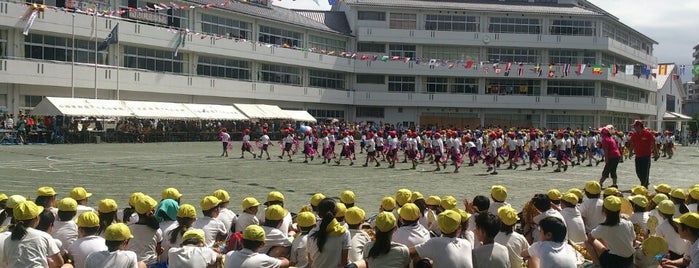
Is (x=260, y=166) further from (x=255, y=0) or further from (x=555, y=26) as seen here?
(x=555, y=26)

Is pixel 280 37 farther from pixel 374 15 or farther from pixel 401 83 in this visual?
pixel 401 83

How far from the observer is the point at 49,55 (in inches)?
1598

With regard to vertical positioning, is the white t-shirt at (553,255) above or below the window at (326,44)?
below

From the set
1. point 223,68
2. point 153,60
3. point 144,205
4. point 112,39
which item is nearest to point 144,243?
point 144,205

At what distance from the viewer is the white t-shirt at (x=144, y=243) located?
7492 millimetres

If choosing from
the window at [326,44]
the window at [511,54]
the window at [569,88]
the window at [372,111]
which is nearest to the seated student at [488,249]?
the window at [326,44]

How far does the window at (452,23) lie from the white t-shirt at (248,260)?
188ft

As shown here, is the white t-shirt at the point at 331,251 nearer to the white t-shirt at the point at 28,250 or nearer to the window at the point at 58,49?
the white t-shirt at the point at 28,250

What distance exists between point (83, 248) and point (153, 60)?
41.8 metres

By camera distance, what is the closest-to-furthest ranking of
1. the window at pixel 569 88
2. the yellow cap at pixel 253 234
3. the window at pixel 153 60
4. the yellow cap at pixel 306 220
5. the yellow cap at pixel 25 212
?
the yellow cap at pixel 253 234, the yellow cap at pixel 25 212, the yellow cap at pixel 306 220, the window at pixel 153 60, the window at pixel 569 88

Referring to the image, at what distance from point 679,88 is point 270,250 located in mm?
94707

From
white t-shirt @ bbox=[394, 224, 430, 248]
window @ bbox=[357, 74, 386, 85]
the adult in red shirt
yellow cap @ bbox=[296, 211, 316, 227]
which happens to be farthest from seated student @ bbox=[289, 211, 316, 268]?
window @ bbox=[357, 74, 386, 85]

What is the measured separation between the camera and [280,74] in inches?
2249

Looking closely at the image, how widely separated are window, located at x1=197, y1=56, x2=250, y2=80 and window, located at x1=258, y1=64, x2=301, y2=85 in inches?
67.5
